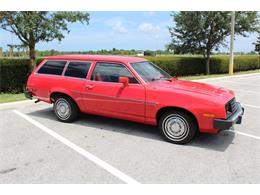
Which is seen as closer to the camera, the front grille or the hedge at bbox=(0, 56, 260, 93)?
the front grille

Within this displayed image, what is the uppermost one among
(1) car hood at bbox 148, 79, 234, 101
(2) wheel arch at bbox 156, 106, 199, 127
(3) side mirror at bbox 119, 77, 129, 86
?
(3) side mirror at bbox 119, 77, 129, 86

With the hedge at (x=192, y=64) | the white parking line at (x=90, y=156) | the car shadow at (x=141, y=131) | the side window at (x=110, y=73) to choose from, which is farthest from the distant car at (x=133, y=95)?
the hedge at (x=192, y=64)

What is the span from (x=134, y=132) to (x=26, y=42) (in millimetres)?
7315

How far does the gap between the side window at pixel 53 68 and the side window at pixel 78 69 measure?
216 millimetres

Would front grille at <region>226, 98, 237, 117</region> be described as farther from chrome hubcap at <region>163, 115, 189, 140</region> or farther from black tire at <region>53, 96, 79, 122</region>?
black tire at <region>53, 96, 79, 122</region>

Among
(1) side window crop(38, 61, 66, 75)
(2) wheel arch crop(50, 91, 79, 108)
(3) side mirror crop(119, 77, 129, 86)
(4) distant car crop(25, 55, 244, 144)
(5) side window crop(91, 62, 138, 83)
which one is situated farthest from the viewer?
(1) side window crop(38, 61, 66, 75)

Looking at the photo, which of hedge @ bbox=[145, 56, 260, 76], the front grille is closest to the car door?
the front grille

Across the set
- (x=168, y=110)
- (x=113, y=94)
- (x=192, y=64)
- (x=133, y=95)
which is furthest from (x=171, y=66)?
(x=168, y=110)

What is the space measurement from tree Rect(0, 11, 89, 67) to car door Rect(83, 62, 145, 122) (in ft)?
16.3

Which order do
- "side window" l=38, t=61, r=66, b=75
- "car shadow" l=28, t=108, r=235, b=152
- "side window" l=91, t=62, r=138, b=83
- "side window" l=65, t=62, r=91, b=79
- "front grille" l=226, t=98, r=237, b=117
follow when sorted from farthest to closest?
"side window" l=38, t=61, r=66, b=75, "side window" l=65, t=62, r=91, b=79, "side window" l=91, t=62, r=138, b=83, "car shadow" l=28, t=108, r=235, b=152, "front grille" l=226, t=98, r=237, b=117

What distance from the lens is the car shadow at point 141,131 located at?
4.66 metres

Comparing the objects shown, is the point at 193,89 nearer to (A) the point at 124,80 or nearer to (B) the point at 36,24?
(A) the point at 124,80

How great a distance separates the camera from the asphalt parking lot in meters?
3.49
